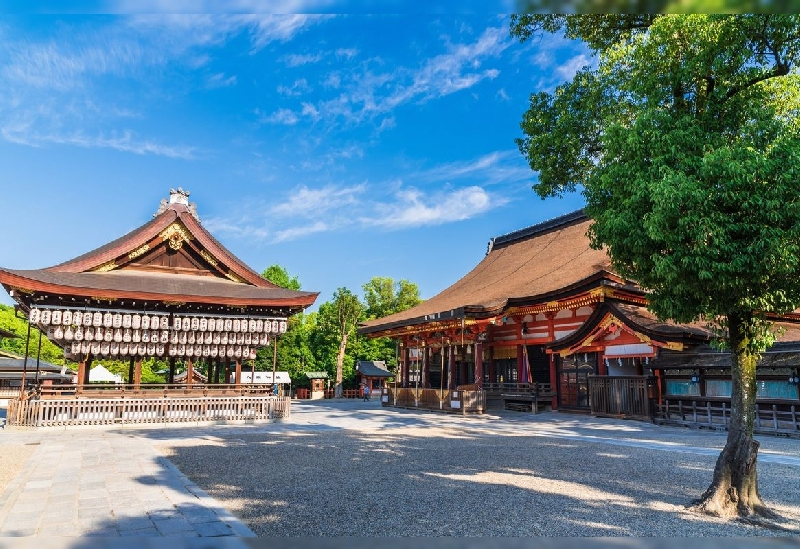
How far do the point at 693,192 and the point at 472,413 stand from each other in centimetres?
1647

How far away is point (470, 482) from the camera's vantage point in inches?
308

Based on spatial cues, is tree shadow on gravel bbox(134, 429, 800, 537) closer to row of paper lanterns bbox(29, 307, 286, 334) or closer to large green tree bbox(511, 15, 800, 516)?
large green tree bbox(511, 15, 800, 516)

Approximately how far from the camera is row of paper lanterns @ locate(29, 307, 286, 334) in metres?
16.6

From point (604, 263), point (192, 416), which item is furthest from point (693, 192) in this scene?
point (192, 416)

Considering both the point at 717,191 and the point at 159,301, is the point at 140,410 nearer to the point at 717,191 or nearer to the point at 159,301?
the point at 159,301

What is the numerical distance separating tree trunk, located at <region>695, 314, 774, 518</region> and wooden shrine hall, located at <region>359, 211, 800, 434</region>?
813 cm

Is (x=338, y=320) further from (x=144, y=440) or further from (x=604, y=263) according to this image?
(x=144, y=440)

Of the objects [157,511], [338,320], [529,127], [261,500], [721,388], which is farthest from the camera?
[338,320]

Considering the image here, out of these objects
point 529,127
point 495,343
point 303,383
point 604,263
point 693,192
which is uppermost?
point 529,127

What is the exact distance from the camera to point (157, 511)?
5.76m

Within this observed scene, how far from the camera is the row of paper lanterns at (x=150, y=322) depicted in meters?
16.6

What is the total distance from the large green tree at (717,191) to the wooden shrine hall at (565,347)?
848 cm

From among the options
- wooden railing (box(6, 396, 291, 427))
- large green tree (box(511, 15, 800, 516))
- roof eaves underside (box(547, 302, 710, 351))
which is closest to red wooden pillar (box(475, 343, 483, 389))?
roof eaves underside (box(547, 302, 710, 351))

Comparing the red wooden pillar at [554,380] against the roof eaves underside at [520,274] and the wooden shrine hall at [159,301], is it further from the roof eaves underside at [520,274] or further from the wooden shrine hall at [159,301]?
the wooden shrine hall at [159,301]
